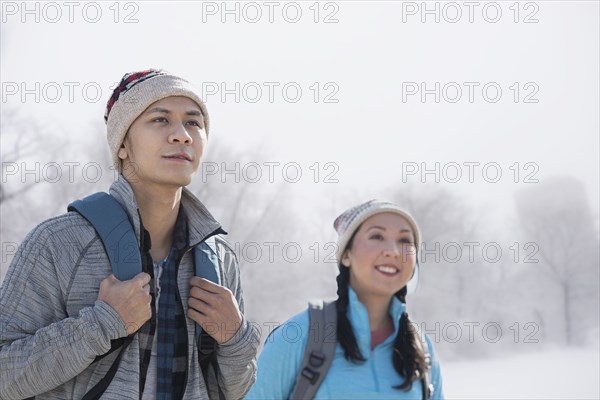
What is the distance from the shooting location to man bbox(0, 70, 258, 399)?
2312 millimetres

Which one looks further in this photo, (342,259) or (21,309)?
(342,259)

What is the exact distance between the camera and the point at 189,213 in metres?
2.84

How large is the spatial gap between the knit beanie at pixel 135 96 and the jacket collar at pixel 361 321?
1312 millimetres

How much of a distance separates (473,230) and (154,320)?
2212cm

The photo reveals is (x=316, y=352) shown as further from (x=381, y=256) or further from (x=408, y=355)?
(x=381, y=256)

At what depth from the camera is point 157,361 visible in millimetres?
2545

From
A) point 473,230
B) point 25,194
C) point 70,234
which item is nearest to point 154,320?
point 70,234

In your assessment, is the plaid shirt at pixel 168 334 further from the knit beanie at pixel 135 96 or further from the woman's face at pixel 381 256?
the woman's face at pixel 381 256

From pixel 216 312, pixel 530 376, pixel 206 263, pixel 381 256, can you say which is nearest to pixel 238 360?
pixel 216 312

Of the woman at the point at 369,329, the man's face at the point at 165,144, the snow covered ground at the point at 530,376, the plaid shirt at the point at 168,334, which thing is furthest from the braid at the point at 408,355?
the snow covered ground at the point at 530,376

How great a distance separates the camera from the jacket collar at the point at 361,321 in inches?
144

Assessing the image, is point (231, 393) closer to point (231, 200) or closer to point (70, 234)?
point (70, 234)

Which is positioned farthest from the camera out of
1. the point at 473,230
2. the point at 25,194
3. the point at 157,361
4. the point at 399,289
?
the point at 473,230

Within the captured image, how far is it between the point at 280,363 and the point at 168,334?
37.6 inches
